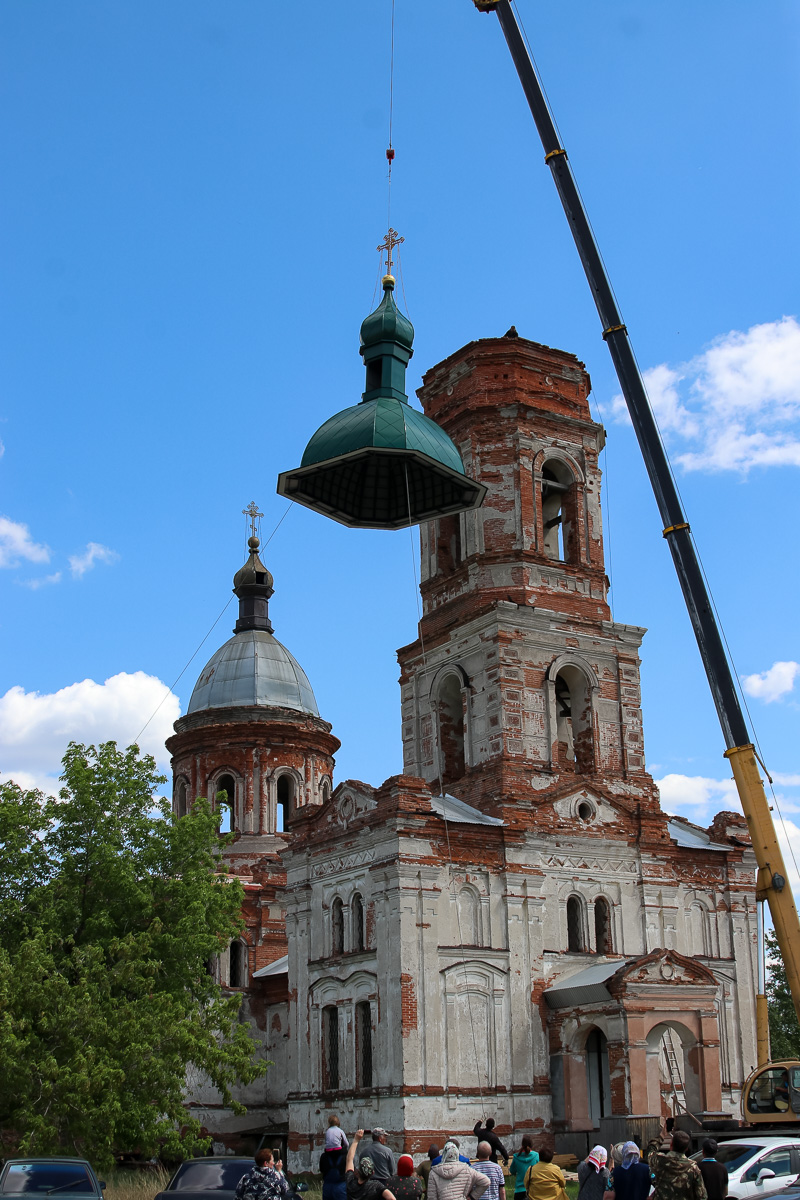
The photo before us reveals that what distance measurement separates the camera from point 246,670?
45.7 meters

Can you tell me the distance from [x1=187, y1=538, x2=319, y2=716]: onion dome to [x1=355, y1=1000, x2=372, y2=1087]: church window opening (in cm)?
1645

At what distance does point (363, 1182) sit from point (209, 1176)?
9.34ft

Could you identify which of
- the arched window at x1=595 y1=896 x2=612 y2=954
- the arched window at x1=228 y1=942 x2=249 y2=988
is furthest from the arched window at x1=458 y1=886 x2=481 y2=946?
the arched window at x1=228 y1=942 x2=249 y2=988

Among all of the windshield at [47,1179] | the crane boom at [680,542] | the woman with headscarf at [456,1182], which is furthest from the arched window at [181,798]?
the woman with headscarf at [456,1182]

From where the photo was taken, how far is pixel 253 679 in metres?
45.3

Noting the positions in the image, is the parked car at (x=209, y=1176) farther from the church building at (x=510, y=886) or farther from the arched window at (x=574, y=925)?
the arched window at (x=574, y=925)

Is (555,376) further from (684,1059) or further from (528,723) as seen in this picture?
(684,1059)

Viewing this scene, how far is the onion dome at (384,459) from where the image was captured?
26297 millimetres

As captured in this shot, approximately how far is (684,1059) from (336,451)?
15.7 metres

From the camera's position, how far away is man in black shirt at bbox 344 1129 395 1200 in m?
13.2

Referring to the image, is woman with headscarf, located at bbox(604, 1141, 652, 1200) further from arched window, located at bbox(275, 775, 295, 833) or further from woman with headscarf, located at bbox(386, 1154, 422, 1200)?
arched window, located at bbox(275, 775, 295, 833)

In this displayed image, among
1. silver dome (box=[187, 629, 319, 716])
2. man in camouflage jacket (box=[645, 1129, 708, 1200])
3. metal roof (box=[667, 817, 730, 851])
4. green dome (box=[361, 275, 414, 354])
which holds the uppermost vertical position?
green dome (box=[361, 275, 414, 354])

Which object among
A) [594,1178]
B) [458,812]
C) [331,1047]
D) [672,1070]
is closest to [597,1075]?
[672,1070]

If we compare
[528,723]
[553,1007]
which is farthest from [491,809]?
[553,1007]
